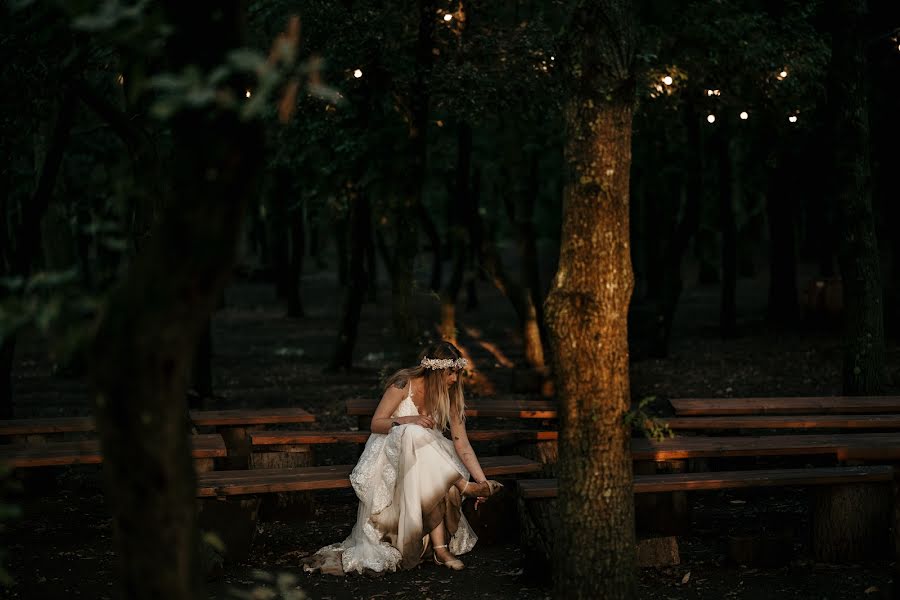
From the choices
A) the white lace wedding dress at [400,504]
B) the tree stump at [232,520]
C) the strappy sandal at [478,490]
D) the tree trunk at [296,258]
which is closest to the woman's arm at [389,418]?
the white lace wedding dress at [400,504]

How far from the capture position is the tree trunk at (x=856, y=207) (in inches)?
377

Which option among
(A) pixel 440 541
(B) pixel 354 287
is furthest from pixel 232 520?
(B) pixel 354 287

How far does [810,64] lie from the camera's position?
14.6 metres

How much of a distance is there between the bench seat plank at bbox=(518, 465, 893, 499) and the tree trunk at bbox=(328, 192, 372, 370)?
35.6 ft

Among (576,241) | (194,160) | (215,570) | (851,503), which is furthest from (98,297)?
(851,503)

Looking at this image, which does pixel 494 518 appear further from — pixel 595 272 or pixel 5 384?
pixel 5 384

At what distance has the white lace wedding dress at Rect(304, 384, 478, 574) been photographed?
23.4 ft

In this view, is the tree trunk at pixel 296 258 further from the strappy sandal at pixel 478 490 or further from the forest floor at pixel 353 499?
the strappy sandal at pixel 478 490

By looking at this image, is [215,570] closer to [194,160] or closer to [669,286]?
[194,160]

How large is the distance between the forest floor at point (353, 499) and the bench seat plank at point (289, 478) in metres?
0.53

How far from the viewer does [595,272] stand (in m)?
5.02

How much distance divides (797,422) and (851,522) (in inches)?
61.7

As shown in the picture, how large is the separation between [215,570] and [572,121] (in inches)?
151

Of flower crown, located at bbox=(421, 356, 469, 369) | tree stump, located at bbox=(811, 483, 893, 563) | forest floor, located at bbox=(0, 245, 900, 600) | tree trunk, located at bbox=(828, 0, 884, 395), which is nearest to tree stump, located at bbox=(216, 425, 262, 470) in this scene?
forest floor, located at bbox=(0, 245, 900, 600)
